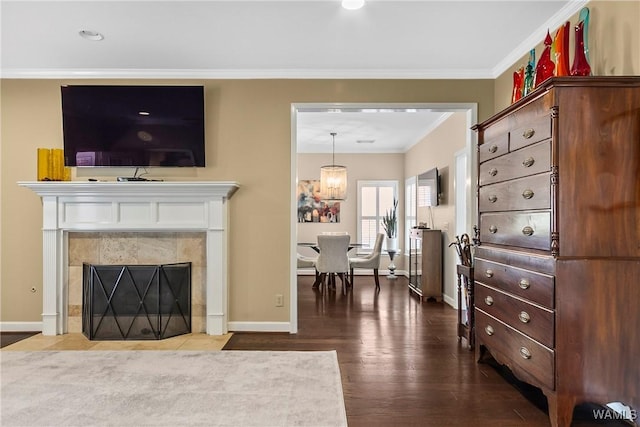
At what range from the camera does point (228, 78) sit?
4102 millimetres

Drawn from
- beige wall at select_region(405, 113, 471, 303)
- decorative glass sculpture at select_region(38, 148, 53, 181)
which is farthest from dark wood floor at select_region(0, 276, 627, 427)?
decorative glass sculpture at select_region(38, 148, 53, 181)

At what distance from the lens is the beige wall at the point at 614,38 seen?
2299mm

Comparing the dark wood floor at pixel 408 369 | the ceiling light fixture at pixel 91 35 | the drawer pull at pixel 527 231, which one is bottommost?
the dark wood floor at pixel 408 369

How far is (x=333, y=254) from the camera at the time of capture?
6.29 meters

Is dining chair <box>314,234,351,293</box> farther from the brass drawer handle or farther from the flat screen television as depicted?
the brass drawer handle

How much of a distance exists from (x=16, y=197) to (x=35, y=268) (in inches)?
28.7

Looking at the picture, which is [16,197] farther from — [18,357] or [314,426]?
[314,426]

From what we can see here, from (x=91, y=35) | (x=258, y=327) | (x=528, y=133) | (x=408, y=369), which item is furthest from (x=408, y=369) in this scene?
(x=91, y=35)

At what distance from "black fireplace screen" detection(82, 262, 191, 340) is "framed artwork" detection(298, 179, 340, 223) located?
469 cm

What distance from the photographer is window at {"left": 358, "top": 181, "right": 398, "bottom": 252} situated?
855 centimetres

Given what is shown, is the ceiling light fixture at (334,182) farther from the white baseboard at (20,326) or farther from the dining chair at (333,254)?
the white baseboard at (20,326)

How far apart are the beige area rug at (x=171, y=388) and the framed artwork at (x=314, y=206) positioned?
17.2 ft

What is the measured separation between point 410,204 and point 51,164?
5.95 m

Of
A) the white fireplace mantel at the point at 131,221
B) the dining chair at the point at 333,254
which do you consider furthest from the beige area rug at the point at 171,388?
the dining chair at the point at 333,254
